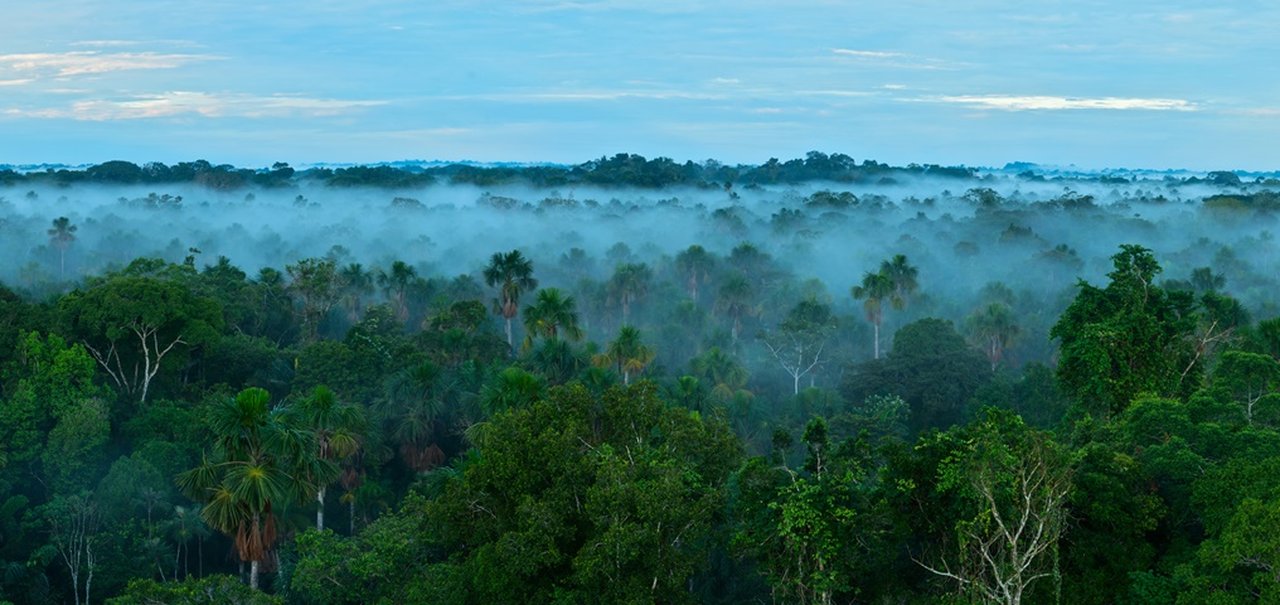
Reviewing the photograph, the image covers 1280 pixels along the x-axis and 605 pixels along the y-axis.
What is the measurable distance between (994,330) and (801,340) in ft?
40.0

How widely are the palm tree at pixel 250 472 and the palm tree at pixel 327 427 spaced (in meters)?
3.17

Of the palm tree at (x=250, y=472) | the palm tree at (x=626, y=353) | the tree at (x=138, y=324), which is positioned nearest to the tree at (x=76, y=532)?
the palm tree at (x=250, y=472)

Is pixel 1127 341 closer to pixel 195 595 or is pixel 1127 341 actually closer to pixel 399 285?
pixel 195 595

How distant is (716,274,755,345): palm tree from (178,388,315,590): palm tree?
2150 inches

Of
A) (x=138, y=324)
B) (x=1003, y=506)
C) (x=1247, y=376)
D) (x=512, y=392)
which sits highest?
(x=1247, y=376)

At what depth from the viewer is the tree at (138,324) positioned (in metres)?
49.0

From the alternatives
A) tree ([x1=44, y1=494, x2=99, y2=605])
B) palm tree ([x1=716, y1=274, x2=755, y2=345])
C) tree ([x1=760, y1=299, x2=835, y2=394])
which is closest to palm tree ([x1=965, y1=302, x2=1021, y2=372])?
tree ([x1=760, y1=299, x2=835, y2=394])

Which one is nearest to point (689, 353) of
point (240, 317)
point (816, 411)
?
point (816, 411)

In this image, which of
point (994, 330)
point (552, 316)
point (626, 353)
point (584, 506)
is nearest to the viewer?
point (584, 506)

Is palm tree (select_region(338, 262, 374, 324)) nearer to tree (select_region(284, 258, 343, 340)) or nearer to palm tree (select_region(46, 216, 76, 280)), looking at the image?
tree (select_region(284, 258, 343, 340))

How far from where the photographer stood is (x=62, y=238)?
4215 inches

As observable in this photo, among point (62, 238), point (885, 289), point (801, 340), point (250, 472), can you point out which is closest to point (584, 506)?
point (250, 472)

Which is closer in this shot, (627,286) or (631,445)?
(631,445)

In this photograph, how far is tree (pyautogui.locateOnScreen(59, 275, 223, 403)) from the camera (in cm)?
4903
